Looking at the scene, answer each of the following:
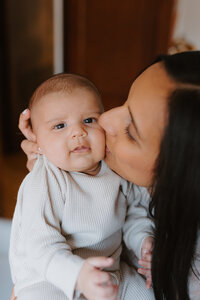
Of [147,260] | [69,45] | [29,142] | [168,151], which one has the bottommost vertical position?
[147,260]

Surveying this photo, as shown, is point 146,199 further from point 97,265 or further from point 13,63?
point 13,63

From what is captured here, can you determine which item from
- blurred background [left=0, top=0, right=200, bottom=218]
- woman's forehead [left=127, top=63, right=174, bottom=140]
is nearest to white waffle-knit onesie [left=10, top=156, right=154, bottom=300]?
woman's forehead [left=127, top=63, right=174, bottom=140]

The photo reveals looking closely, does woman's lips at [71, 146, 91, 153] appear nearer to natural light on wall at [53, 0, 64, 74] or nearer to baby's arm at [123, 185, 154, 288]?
baby's arm at [123, 185, 154, 288]

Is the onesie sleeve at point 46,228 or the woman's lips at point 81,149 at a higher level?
the woman's lips at point 81,149

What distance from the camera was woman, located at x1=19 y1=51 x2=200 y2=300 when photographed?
0.65 m

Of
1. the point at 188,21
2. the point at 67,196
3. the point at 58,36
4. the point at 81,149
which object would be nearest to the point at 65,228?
the point at 67,196

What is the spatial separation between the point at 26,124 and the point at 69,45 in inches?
91.5

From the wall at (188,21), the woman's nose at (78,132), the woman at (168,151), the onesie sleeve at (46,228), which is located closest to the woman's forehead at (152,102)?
the woman at (168,151)

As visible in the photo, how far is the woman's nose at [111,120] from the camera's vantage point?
750 mm

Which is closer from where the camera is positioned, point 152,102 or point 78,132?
point 152,102

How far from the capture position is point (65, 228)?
83 centimetres

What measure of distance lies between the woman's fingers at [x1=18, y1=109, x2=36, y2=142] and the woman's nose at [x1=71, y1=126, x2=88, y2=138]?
15 centimetres

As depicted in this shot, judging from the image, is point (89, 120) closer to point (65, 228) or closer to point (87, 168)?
point (87, 168)

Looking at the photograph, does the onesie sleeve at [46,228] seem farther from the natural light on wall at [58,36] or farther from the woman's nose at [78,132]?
the natural light on wall at [58,36]
